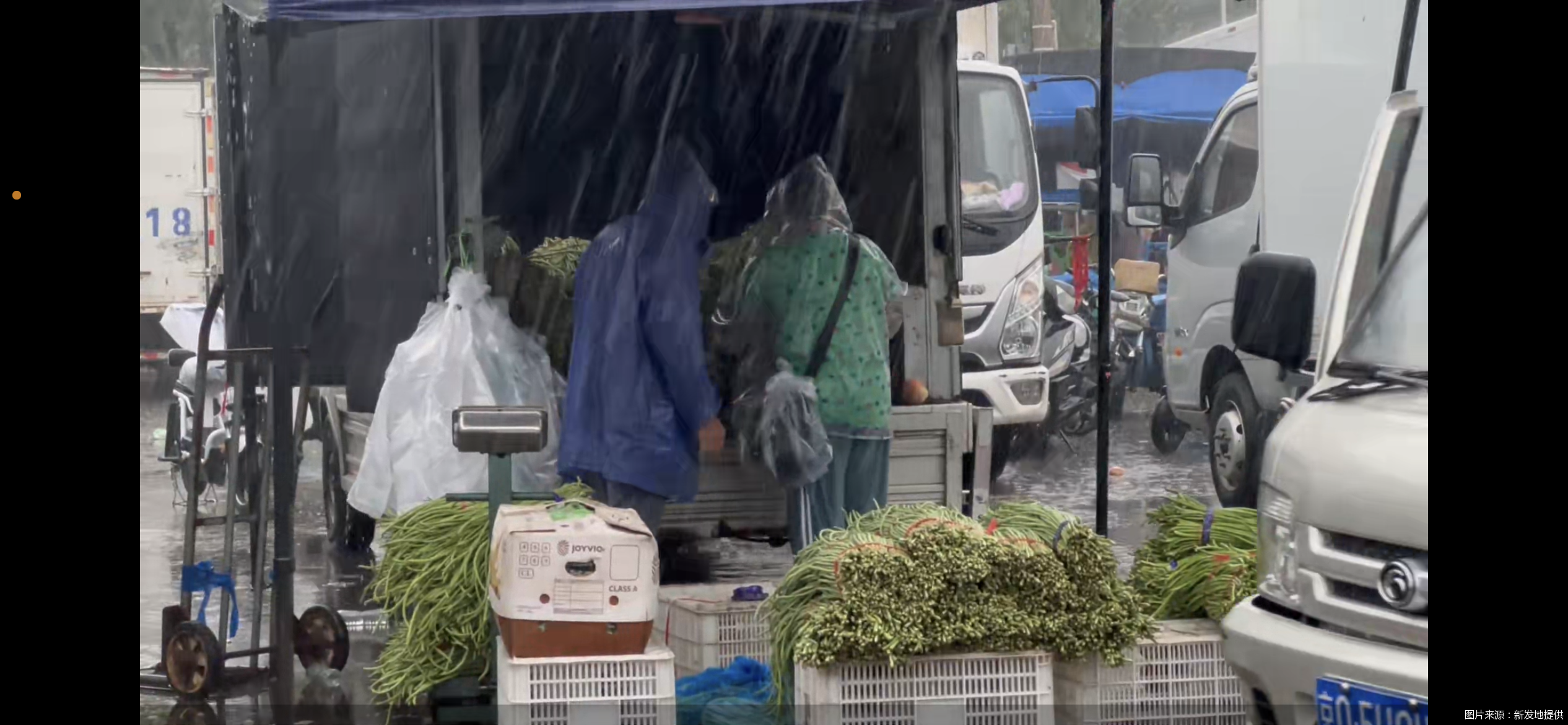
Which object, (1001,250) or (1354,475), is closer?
(1354,475)

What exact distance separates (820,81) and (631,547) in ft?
12.2

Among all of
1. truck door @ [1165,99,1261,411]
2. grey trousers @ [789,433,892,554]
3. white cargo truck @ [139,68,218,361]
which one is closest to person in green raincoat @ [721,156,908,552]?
grey trousers @ [789,433,892,554]

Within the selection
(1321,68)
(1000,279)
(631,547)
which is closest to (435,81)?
(631,547)

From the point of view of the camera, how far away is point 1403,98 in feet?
16.6

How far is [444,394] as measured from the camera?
24.7 feet

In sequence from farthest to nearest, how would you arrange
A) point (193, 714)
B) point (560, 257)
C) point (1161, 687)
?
point (560, 257), point (193, 714), point (1161, 687)

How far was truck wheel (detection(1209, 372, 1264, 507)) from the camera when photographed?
9820mm

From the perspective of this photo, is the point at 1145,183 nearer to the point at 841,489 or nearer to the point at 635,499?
the point at 841,489

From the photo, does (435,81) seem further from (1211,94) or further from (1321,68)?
(1211,94)

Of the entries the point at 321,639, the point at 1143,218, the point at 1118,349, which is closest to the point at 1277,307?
the point at 321,639

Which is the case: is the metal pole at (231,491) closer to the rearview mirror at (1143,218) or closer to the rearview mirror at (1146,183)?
the rearview mirror at (1146,183)

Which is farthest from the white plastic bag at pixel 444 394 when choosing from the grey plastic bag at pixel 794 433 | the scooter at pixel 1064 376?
the scooter at pixel 1064 376

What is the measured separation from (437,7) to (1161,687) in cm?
313

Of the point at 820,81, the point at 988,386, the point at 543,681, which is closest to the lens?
the point at 543,681
